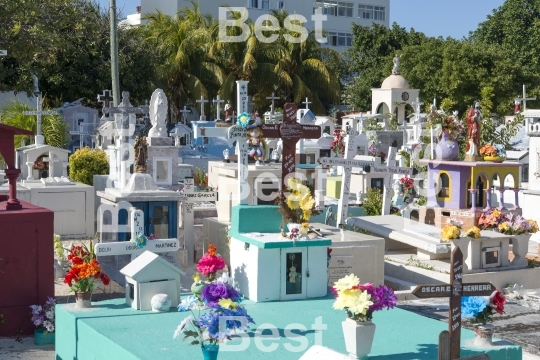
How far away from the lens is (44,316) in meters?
9.53

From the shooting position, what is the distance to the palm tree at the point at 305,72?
37.5m

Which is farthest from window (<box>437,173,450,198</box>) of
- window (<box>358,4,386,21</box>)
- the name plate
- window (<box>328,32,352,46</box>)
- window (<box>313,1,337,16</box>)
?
window (<box>358,4,386,21</box>)

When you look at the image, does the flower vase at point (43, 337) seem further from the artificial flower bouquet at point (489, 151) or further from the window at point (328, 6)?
the window at point (328, 6)

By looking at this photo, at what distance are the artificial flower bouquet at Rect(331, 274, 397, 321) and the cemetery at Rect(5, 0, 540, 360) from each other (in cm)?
1

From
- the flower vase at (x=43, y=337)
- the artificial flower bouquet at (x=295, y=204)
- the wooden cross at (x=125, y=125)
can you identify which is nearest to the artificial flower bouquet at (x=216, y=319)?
the artificial flower bouquet at (x=295, y=204)

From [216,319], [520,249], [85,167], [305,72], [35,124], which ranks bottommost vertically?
[520,249]

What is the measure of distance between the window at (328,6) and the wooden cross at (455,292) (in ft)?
155

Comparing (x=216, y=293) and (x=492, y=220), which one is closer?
(x=216, y=293)

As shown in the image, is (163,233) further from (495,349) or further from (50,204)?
(495,349)

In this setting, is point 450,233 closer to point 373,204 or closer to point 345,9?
point 373,204

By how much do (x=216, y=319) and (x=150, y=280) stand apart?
6.17 feet

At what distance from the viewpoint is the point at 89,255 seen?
9.75 m

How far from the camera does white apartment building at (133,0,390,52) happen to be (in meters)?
48.2

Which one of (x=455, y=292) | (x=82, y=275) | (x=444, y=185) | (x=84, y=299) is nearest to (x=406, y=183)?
(x=444, y=185)
